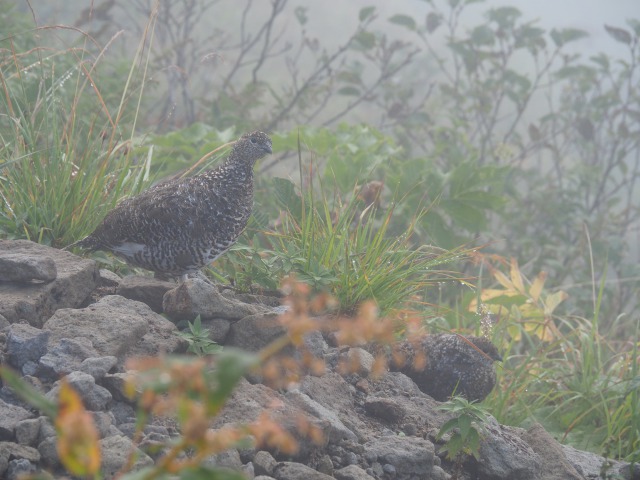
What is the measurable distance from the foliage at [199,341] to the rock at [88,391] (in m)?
0.47

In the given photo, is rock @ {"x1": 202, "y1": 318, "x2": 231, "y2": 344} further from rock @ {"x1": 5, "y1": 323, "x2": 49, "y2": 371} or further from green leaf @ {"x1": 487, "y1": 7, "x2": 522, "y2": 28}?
green leaf @ {"x1": 487, "y1": 7, "x2": 522, "y2": 28}

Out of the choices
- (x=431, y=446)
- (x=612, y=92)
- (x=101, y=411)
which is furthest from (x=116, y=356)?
(x=612, y=92)

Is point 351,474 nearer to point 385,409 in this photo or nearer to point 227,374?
point 385,409

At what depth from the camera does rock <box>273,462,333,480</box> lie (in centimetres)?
251

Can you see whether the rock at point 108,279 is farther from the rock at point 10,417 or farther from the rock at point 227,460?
the rock at point 227,460

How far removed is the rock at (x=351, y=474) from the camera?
266cm

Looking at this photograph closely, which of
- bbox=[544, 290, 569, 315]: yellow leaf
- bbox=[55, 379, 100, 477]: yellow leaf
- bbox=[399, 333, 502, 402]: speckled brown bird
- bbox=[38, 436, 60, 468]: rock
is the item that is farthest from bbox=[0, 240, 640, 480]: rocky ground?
bbox=[544, 290, 569, 315]: yellow leaf

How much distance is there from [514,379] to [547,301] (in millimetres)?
1044

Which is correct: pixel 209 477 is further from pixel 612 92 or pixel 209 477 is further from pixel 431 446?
pixel 612 92

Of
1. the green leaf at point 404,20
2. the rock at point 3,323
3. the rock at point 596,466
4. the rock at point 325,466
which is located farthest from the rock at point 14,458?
the green leaf at point 404,20

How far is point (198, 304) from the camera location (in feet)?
10.5

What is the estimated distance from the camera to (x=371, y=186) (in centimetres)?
469

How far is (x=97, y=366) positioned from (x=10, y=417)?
0.33m

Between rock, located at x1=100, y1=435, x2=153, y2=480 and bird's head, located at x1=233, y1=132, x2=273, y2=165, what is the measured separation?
6.17ft
